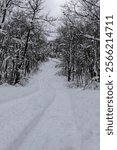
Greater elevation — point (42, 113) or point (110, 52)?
point (110, 52)

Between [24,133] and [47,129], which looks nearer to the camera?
[24,133]

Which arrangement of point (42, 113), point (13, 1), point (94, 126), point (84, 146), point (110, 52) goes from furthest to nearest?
point (13, 1), point (42, 113), point (110, 52), point (94, 126), point (84, 146)

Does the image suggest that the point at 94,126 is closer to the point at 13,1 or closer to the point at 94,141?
the point at 94,141

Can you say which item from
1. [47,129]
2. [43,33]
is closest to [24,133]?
[47,129]

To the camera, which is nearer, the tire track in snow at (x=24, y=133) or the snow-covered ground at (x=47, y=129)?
the tire track in snow at (x=24, y=133)

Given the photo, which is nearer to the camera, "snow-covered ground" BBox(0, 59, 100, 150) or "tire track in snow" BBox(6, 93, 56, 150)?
"tire track in snow" BBox(6, 93, 56, 150)

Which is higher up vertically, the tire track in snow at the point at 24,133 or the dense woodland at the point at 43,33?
Answer: the dense woodland at the point at 43,33

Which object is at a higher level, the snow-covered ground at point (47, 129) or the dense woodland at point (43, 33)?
the dense woodland at point (43, 33)

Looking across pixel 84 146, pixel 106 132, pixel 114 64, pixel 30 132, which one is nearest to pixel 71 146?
pixel 84 146

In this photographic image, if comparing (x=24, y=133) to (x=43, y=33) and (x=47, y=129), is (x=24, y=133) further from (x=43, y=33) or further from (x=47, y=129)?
(x=43, y=33)

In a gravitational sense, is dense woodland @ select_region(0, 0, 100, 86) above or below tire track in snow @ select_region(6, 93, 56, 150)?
above

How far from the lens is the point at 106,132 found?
23.3 ft

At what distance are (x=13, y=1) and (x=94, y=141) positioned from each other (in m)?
15.8

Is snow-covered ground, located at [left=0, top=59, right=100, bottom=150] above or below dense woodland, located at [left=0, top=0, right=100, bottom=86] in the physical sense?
below
